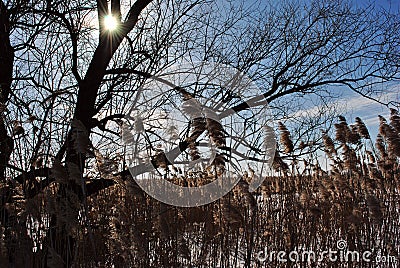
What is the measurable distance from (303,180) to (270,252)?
0.85 meters

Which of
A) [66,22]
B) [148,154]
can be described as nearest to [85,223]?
[148,154]

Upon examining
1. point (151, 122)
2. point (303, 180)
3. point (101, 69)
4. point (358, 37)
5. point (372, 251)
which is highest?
point (358, 37)

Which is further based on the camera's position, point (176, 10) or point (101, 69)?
point (176, 10)

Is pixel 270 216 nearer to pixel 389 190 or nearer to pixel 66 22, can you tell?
pixel 389 190

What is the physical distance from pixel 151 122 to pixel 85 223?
202 cm

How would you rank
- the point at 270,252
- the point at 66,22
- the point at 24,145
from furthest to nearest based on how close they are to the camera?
the point at 66,22 < the point at 24,145 < the point at 270,252

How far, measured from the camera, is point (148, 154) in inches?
185

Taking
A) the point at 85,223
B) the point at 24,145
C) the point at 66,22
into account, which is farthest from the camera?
the point at 66,22

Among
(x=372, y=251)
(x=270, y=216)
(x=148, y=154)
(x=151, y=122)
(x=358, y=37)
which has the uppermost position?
(x=358, y=37)

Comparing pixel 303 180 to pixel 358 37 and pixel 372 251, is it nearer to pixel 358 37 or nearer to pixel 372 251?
pixel 372 251

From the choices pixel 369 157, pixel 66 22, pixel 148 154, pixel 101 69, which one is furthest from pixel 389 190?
pixel 66 22

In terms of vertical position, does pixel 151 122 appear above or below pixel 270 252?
above

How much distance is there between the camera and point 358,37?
618cm

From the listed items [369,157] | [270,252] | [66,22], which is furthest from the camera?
[66,22]
